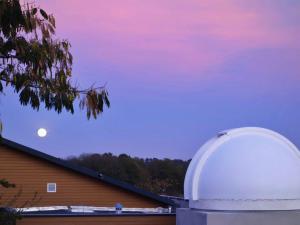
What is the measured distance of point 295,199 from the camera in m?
11.8

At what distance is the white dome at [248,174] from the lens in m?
11.6

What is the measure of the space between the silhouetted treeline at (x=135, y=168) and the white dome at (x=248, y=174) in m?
32.8

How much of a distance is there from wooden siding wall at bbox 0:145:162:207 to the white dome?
12.4 metres

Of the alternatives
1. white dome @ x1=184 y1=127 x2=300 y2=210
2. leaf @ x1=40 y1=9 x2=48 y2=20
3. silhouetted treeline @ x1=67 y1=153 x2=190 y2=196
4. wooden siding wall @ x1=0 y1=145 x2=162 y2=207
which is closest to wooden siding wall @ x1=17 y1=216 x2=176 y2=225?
white dome @ x1=184 y1=127 x2=300 y2=210

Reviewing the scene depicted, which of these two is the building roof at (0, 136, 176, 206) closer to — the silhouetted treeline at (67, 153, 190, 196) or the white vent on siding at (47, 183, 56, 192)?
the white vent on siding at (47, 183, 56, 192)

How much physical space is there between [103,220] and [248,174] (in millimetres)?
5989

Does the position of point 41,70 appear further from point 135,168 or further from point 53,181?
point 135,168

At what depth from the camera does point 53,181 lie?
2409 cm

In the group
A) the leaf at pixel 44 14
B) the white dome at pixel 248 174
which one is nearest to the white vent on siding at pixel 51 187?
the white dome at pixel 248 174

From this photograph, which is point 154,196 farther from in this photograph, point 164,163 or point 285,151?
point 164,163

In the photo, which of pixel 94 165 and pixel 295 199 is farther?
pixel 94 165

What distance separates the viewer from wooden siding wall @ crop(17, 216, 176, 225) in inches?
623

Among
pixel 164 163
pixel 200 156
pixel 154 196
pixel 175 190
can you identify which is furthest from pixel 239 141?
pixel 164 163

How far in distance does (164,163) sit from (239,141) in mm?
36917
